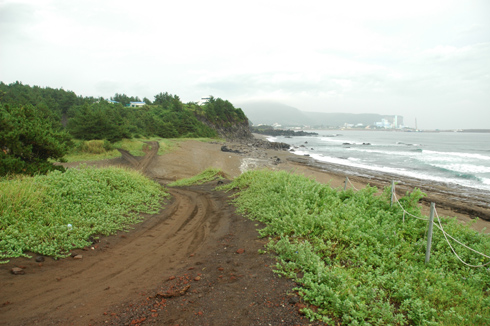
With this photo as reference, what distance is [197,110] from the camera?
232ft

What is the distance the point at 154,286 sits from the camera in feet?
14.9

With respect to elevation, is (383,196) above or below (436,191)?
above

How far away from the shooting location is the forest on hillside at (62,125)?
1052 centimetres

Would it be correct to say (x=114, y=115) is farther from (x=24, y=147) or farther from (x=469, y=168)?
(x=469, y=168)

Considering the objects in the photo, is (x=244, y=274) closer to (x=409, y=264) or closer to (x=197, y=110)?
(x=409, y=264)

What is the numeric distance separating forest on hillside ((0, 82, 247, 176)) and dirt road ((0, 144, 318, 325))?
7.19m

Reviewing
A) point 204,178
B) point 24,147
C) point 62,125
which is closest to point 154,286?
point 24,147

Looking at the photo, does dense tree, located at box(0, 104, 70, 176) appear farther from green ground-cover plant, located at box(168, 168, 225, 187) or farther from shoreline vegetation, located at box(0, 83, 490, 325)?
green ground-cover plant, located at box(168, 168, 225, 187)

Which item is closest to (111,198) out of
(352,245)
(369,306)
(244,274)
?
(244,274)

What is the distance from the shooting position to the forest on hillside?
10.5 meters

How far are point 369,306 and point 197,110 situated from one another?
70175 millimetres

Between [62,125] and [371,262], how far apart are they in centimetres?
4422

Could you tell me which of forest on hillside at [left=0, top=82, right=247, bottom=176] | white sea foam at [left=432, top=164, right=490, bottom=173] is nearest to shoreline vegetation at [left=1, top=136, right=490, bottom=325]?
forest on hillside at [left=0, top=82, right=247, bottom=176]

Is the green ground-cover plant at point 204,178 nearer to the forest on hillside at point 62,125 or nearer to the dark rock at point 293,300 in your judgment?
the forest on hillside at point 62,125
